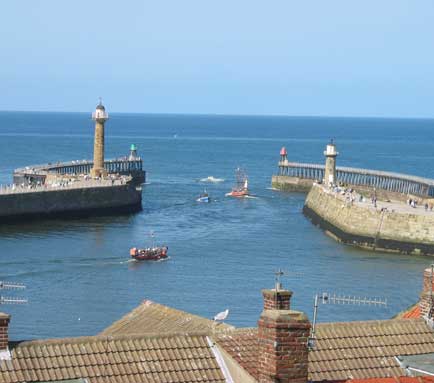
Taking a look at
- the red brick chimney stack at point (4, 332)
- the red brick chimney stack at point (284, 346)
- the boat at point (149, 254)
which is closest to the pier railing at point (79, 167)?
the boat at point (149, 254)

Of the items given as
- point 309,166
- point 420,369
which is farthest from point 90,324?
point 309,166

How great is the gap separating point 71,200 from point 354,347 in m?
78.2

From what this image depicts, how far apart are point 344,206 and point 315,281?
26514mm

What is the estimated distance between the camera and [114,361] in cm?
1825

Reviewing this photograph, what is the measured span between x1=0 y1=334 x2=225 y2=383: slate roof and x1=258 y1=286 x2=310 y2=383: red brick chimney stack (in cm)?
172

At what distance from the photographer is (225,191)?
125625mm

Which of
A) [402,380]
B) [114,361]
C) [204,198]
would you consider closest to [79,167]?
[204,198]

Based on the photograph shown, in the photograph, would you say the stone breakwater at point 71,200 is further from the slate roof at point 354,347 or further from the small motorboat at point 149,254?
the slate roof at point 354,347

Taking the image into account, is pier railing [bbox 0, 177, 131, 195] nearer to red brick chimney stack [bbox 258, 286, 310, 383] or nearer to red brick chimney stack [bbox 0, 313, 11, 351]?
red brick chimney stack [bbox 0, 313, 11, 351]

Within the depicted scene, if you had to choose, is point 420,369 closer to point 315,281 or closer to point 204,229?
point 315,281

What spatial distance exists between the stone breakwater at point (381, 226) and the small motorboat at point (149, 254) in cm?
1468

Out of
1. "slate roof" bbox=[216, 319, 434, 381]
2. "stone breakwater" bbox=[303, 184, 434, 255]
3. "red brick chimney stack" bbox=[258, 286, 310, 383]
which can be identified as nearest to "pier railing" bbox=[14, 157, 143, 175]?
"stone breakwater" bbox=[303, 184, 434, 255]

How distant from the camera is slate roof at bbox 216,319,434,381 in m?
19.2

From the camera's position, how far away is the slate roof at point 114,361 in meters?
17.7
